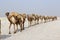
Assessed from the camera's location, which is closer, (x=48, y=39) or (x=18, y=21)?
(x=48, y=39)

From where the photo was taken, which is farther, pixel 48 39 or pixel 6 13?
pixel 6 13

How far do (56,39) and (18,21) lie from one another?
7.26m

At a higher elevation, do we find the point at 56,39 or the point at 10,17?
the point at 10,17

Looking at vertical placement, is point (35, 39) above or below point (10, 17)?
below

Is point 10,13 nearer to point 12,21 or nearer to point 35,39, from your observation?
point 12,21

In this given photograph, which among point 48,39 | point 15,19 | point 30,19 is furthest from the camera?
point 30,19

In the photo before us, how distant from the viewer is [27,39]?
11688 millimetres

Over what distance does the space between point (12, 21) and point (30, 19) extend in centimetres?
1580

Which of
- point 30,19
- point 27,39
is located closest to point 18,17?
point 27,39

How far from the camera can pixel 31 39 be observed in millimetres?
11469

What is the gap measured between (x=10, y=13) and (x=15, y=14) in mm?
457

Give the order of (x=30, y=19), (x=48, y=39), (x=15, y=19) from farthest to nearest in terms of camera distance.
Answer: (x=30, y=19)
(x=15, y=19)
(x=48, y=39)

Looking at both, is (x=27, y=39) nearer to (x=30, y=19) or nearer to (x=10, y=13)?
(x=10, y=13)

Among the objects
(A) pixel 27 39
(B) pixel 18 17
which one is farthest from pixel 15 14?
(A) pixel 27 39
